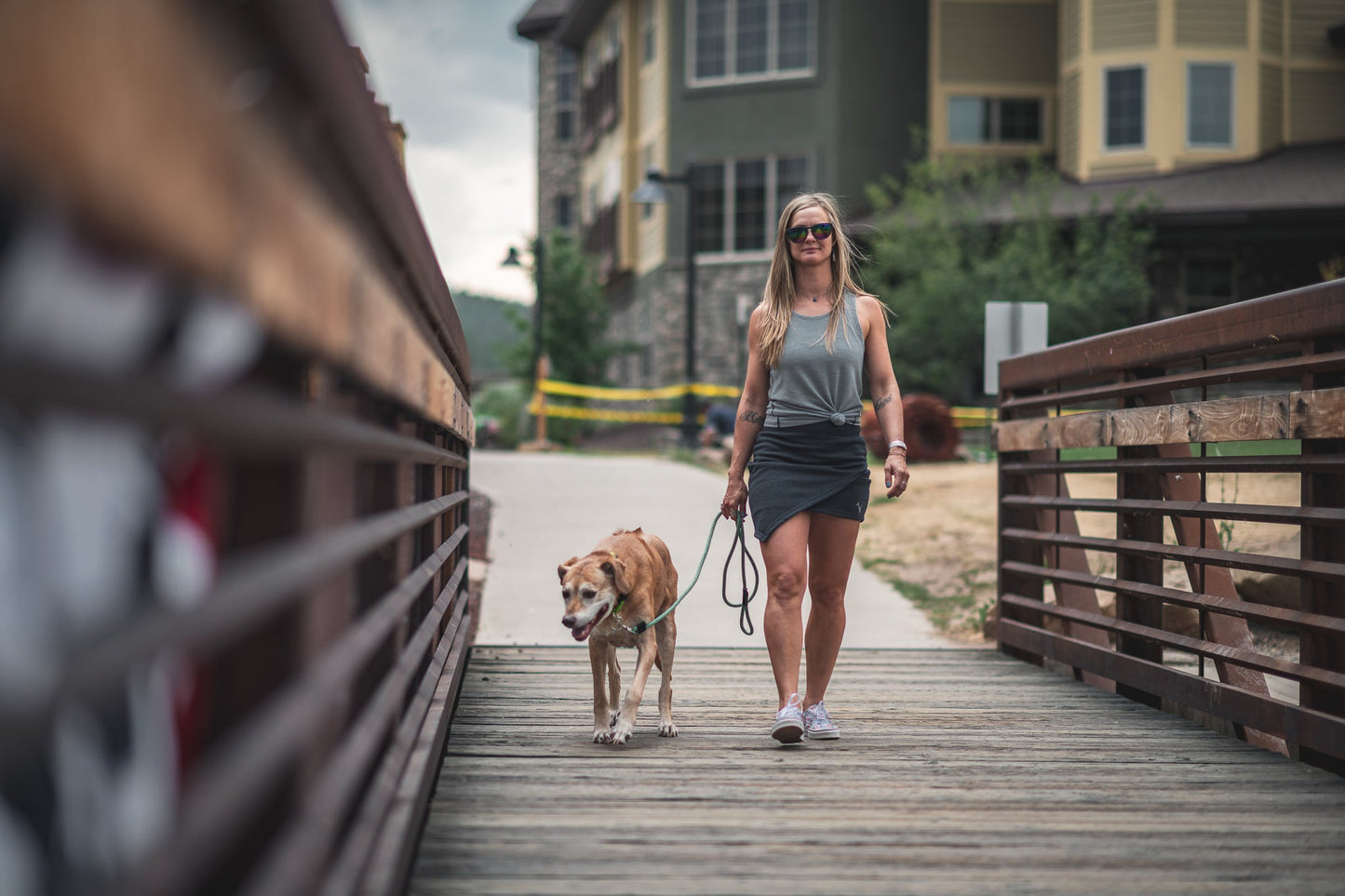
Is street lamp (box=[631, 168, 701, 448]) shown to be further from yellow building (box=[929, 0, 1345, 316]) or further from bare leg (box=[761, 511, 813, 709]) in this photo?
bare leg (box=[761, 511, 813, 709])


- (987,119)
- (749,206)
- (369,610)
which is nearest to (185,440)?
(369,610)

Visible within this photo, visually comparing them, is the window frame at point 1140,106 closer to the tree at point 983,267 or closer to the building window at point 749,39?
the tree at point 983,267

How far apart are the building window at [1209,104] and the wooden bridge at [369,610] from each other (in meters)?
20.6

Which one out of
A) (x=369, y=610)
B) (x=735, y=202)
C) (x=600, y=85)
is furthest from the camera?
(x=600, y=85)

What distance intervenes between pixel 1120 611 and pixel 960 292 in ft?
58.1

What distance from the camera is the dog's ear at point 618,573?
5039 mm

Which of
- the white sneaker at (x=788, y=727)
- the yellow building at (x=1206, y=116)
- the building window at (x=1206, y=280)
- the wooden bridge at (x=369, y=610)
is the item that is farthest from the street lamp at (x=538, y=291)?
the white sneaker at (x=788, y=727)

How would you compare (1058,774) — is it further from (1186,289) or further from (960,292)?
(1186,289)

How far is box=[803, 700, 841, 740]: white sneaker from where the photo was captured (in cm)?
507

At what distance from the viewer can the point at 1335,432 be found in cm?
418

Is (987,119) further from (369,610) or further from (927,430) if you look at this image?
(369,610)

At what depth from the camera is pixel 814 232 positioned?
5195mm

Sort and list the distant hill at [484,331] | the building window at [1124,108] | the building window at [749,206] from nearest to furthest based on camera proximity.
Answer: the building window at [1124,108] → the building window at [749,206] → the distant hill at [484,331]

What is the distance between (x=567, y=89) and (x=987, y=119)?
16612mm
